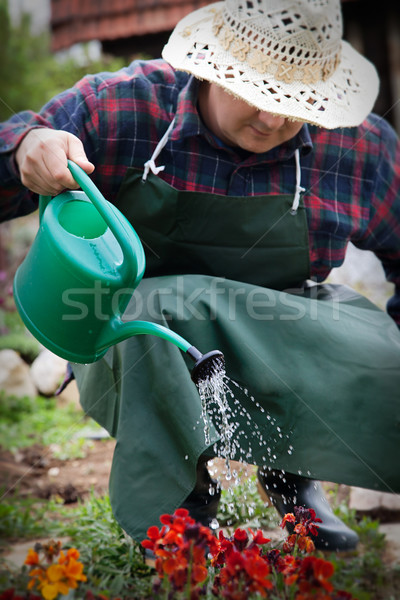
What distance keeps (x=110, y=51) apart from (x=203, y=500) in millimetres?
5361

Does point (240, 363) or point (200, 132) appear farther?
point (200, 132)

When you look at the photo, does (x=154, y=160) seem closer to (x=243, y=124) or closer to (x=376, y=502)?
(x=243, y=124)

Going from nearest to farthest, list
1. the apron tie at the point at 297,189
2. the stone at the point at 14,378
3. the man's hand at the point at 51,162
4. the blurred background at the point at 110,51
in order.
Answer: the man's hand at the point at 51,162 < the apron tie at the point at 297,189 < the stone at the point at 14,378 < the blurred background at the point at 110,51

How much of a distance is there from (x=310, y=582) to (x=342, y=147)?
1.45 meters

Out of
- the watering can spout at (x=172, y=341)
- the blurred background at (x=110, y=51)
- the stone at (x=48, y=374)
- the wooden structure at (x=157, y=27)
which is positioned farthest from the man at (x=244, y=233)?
the wooden structure at (x=157, y=27)

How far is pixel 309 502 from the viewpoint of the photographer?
1909 mm

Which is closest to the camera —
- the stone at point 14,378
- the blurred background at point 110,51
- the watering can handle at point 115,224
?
the watering can handle at point 115,224

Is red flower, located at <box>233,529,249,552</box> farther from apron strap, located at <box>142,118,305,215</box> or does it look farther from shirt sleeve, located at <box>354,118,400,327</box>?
shirt sleeve, located at <box>354,118,400,327</box>

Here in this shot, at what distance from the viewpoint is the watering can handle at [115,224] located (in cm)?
127

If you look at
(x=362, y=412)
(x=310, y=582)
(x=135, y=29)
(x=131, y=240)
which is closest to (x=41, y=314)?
(x=131, y=240)

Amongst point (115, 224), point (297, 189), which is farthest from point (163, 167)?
point (115, 224)

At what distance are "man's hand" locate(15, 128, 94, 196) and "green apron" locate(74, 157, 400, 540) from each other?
41 centimetres

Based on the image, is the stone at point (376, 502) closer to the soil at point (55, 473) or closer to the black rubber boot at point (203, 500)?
the black rubber boot at point (203, 500)

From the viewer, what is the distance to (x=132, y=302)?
1698 millimetres
